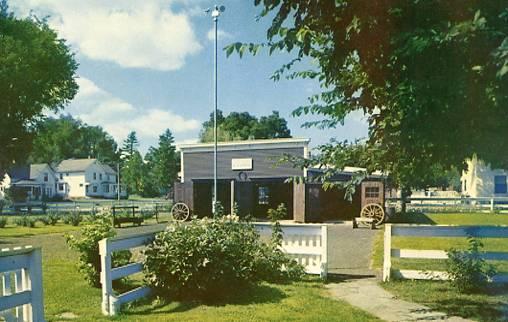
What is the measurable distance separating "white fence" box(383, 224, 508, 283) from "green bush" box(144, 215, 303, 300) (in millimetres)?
2591

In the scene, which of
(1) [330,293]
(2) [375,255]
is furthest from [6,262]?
(2) [375,255]

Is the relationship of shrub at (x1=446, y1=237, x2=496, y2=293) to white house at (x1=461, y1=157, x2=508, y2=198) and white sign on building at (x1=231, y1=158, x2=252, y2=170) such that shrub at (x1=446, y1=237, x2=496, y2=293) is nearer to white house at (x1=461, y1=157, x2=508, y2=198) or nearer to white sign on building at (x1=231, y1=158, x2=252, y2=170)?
white sign on building at (x1=231, y1=158, x2=252, y2=170)

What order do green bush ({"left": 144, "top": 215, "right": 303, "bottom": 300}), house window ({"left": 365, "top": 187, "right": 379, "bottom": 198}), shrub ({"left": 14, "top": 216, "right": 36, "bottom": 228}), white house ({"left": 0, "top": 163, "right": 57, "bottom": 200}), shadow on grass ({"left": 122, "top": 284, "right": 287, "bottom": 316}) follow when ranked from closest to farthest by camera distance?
shadow on grass ({"left": 122, "top": 284, "right": 287, "bottom": 316}), green bush ({"left": 144, "top": 215, "right": 303, "bottom": 300}), house window ({"left": 365, "top": 187, "right": 379, "bottom": 198}), shrub ({"left": 14, "top": 216, "right": 36, "bottom": 228}), white house ({"left": 0, "top": 163, "right": 57, "bottom": 200})

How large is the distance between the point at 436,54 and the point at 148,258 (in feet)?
19.2

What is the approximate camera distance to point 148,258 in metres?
7.36

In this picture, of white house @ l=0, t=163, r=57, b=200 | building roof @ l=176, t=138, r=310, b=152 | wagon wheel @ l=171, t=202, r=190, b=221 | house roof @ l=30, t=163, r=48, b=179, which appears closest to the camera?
building roof @ l=176, t=138, r=310, b=152

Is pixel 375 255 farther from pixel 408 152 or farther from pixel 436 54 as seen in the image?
pixel 436 54

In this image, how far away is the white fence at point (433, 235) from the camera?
7.93m

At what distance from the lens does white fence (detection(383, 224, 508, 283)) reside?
7.93 meters

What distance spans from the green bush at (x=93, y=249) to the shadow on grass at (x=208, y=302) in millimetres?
1240

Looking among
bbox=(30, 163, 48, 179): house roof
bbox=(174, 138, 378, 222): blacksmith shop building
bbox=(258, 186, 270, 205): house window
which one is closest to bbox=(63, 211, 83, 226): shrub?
bbox=(174, 138, 378, 222): blacksmith shop building

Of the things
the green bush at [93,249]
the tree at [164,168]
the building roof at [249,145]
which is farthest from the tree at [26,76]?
the green bush at [93,249]

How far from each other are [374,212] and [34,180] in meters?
67.5

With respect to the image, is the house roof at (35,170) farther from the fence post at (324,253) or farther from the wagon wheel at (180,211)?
the fence post at (324,253)
